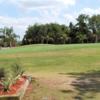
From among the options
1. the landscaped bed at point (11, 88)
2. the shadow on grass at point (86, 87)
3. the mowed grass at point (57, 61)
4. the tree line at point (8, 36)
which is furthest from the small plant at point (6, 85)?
the tree line at point (8, 36)

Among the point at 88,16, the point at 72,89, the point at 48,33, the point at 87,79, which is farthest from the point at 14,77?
the point at 88,16

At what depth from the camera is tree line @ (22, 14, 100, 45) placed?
112875 millimetres

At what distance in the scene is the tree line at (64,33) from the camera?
112875 millimetres

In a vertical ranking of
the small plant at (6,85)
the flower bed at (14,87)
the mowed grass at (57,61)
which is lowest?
the mowed grass at (57,61)

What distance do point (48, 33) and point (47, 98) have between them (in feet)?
342

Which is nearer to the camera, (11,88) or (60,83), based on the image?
(11,88)

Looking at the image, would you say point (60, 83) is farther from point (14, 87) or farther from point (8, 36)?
point (8, 36)

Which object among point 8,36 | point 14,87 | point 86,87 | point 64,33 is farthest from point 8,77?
point 64,33

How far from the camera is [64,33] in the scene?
11531 cm

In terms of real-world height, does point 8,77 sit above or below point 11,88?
above

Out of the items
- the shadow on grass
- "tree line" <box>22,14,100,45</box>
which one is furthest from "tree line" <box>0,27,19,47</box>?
the shadow on grass

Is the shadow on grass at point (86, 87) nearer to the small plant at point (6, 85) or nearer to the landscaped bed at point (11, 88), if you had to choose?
the landscaped bed at point (11, 88)

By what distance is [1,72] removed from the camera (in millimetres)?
12672

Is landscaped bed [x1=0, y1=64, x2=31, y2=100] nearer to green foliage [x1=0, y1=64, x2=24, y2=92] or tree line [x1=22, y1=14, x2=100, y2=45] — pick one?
green foliage [x1=0, y1=64, x2=24, y2=92]
